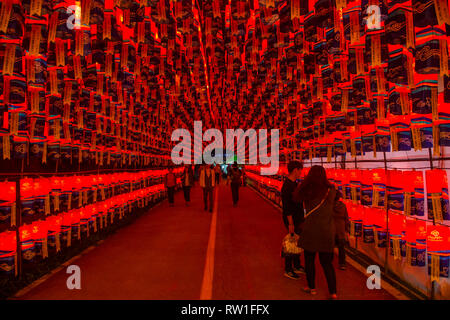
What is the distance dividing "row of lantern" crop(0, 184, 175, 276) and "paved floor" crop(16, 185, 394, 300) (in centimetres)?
51

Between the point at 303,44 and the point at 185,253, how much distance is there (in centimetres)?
505

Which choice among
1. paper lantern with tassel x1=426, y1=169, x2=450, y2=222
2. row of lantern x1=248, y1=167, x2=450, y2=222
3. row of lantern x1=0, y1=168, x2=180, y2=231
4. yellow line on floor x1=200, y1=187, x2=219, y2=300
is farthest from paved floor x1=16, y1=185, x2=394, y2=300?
paper lantern with tassel x1=426, y1=169, x2=450, y2=222

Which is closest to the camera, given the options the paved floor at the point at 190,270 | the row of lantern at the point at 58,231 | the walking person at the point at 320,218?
the walking person at the point at 320,218

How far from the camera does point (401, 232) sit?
4.60 meters

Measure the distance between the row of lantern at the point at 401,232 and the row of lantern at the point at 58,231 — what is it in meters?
6.03

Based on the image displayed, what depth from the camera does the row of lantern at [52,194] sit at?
15.3ft

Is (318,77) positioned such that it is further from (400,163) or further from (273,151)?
(273,151)

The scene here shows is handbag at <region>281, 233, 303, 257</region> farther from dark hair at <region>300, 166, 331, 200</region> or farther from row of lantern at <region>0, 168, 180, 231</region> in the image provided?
row of lantern at <region>0, 168, 180, 231</region>
